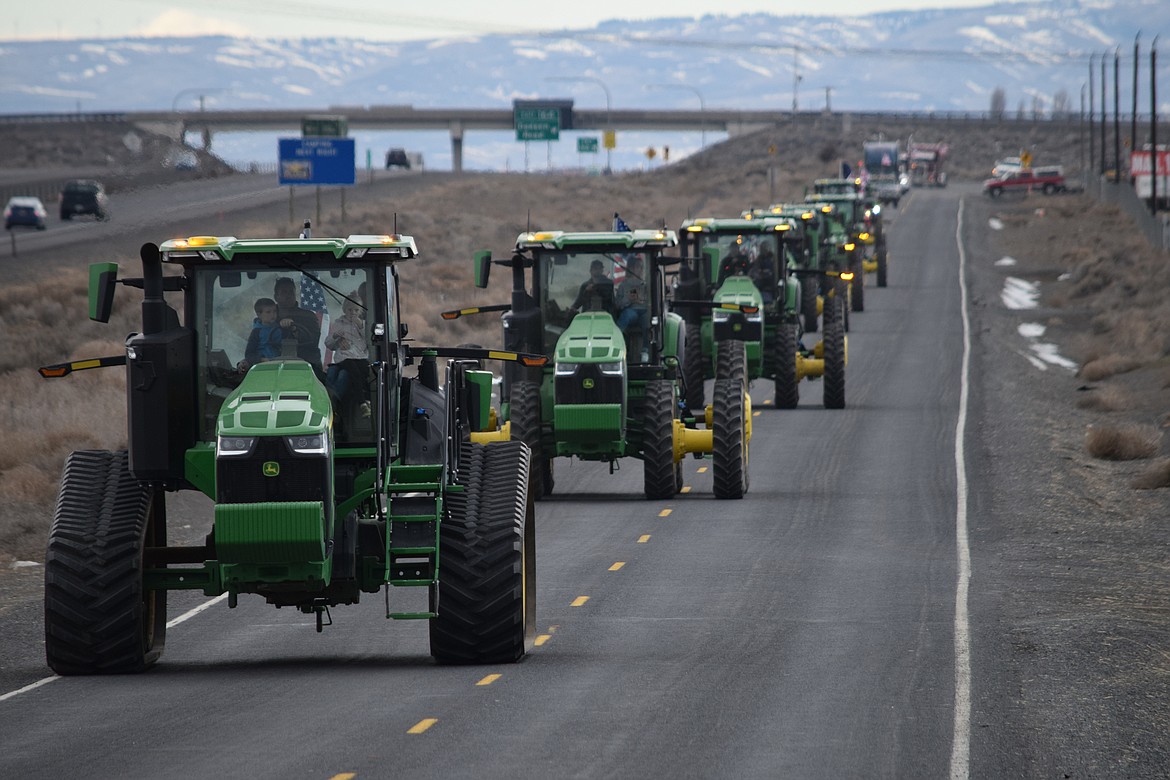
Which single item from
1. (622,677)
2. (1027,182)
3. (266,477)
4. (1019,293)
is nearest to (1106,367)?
(1019,293)

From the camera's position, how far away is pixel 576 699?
37.5ft

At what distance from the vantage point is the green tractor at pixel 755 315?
28.9 metres


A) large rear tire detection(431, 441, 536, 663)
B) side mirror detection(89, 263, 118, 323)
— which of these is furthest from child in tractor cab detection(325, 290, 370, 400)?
side mirror detection(89, 263, 118, 323)

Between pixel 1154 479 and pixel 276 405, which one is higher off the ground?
pixel 276 405

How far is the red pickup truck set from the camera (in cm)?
10681

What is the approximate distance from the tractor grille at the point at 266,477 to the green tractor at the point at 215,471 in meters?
0.37

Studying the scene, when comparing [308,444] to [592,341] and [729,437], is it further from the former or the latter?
[729,437]

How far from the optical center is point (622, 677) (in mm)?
12273

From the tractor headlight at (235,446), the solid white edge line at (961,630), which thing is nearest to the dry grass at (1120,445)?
the solid white edge line at (961,630)

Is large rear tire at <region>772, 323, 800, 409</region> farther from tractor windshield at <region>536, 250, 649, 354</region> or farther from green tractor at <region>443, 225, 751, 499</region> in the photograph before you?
tractor windshield at <region>536, 250, 649, 354</region>

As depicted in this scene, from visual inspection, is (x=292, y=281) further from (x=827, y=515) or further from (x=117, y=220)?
(x=117, y=220)

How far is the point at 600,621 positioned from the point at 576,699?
3.40 metres

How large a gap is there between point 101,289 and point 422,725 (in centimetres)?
342

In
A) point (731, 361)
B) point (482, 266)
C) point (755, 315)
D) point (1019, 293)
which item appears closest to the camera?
point (482, 266)
